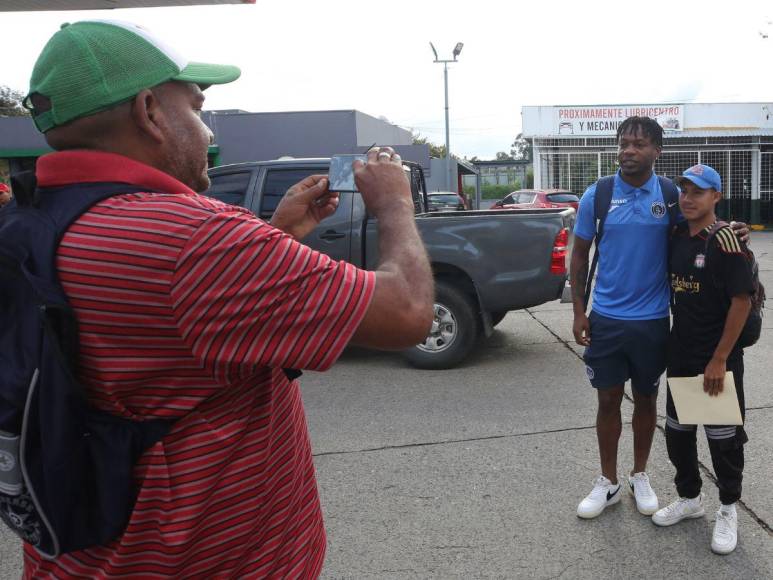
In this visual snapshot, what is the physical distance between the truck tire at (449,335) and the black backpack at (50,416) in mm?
5010

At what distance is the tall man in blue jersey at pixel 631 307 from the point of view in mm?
3256

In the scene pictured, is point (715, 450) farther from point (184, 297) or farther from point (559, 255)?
point (559, 255)

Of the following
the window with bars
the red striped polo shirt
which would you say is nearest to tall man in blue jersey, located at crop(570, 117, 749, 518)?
the red striped polo shirt

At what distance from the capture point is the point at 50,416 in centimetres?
106

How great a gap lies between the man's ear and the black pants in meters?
2.69

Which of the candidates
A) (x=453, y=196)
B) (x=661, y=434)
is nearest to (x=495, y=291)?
(x=661, y=434)

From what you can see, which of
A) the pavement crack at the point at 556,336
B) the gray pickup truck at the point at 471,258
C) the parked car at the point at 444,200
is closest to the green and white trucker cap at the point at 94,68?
the gray pickup truck at the point at 471,258

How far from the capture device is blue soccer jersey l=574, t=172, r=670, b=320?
3.25 meters

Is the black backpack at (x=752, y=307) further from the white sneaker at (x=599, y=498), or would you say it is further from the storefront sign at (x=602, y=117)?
the storefront sign at (x=602, y=117)

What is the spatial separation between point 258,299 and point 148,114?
0.41 metres

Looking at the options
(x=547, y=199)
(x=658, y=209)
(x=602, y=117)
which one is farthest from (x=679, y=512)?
(x=602, y=117)

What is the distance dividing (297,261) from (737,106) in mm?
26480

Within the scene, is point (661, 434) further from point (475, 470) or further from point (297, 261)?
point (297, 261)

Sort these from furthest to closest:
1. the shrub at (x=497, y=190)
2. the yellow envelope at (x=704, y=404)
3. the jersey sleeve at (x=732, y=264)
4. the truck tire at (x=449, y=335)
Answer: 1. the shrub at (x=497, y=190)
2. the truck tire at (x=449, y=335)
3. the yellow envelope at (x=704, y=404)
4. the jersey sleeve at (x=732, y=264)
